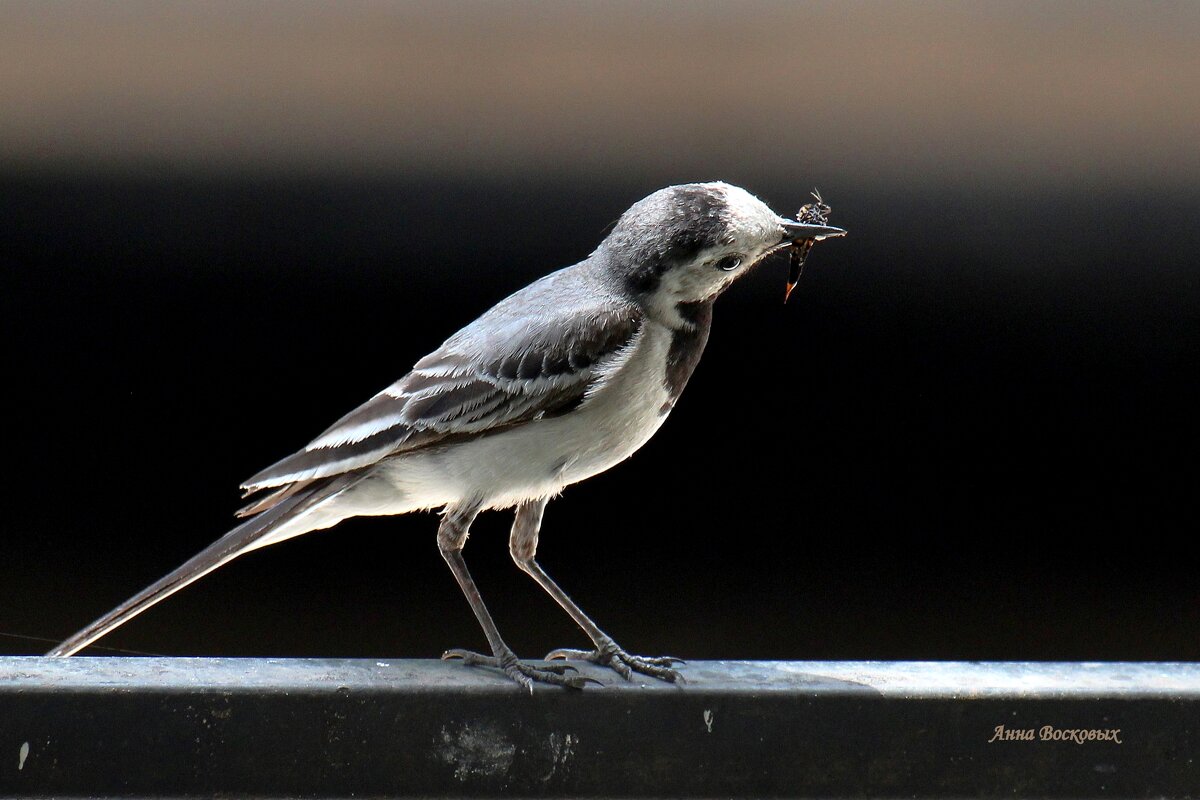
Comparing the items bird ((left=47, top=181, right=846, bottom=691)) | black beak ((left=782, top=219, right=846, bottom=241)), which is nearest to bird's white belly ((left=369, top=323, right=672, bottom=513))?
bird ((left=47, top=181, right=846, bottom=691))

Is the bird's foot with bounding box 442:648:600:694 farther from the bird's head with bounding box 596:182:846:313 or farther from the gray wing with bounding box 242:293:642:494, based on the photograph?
the bird's head with bounding box 596:182:846:313

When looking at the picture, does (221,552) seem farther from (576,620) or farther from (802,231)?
(802,231)

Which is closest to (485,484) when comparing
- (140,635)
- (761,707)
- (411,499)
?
(411,499)

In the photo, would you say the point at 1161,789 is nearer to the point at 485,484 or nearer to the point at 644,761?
the point at 644,761

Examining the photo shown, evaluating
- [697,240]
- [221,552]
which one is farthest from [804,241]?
[221,552]

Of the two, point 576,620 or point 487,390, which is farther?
point 576,620

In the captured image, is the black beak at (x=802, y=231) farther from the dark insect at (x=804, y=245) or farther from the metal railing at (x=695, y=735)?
the metal railing at (x=695, y=735)
